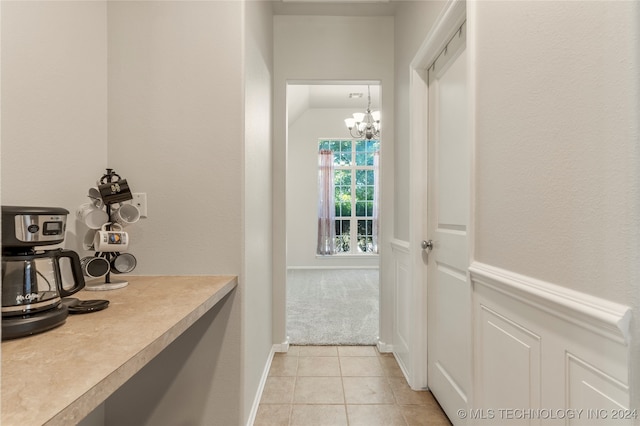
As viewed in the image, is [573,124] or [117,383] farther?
[573,124]

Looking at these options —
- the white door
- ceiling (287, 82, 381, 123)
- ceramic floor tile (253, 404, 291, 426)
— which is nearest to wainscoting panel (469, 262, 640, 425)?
the white door

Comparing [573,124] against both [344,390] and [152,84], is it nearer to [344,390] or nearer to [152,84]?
[152,84]

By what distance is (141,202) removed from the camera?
1603 millimetres

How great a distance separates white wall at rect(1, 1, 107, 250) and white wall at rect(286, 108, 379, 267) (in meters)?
5.23

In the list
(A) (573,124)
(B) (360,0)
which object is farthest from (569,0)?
(B) (360,0)

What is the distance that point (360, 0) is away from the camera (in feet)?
8.41

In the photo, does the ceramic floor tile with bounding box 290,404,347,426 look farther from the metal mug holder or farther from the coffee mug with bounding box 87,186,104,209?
the coffee mug with bounding box 87,186,104,209

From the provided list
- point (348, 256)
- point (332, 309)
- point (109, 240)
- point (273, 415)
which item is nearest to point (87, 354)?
point (109, 240)

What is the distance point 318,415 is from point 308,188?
5211 mm

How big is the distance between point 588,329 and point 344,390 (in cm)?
164

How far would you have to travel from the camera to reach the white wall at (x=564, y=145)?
0.75 m

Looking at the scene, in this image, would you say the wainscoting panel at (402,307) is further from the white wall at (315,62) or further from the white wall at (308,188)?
the white wall at (308,188)

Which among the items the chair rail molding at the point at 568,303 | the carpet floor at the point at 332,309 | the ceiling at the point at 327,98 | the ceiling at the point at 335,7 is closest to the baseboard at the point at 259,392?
the carpet floor at the point at 332,309

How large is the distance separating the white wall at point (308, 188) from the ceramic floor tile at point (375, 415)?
15.9ft
